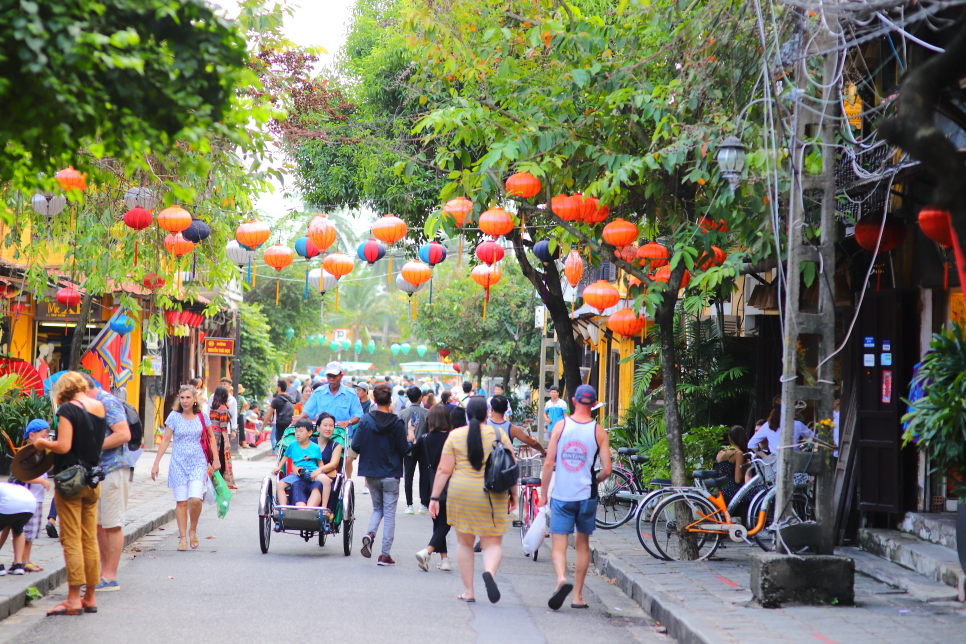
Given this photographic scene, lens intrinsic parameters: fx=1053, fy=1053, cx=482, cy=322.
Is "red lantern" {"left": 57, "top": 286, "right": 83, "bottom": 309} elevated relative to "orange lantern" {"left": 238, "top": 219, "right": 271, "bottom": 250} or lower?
lower

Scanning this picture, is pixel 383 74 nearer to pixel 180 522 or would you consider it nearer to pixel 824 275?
pixel 180 522

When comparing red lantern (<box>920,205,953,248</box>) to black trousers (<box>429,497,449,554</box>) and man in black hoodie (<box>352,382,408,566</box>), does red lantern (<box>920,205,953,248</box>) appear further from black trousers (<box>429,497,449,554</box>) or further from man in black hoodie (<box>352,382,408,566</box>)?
man in black hoodie (<box>352,382,408,566</box>)

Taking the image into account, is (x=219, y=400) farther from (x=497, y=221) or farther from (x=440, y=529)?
(x=440, y=529)

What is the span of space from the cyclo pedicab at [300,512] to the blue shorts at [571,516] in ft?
10.1

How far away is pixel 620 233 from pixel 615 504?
5121 mm

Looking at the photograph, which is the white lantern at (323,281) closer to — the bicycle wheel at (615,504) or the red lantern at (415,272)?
the red lantern at (415,272)

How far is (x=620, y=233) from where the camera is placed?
11414 mm

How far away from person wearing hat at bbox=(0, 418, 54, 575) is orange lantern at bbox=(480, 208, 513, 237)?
5137 millimetres

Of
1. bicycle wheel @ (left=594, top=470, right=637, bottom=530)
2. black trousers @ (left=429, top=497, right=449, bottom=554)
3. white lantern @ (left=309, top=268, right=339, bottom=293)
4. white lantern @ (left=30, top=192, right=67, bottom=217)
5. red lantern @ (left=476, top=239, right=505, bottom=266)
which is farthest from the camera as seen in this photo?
white lantern @ (left=309, top=268, right=339, bottom=293)

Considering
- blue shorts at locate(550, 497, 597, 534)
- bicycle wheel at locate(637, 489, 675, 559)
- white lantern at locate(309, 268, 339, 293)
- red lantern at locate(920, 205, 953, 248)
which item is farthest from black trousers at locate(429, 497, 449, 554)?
white lantern at locate(309, 268, 339, 293)

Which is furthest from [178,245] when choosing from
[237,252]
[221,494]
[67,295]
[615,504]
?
[615,504]

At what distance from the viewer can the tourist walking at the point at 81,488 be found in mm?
7879

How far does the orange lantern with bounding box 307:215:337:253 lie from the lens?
14955 millimetres

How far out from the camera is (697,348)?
17.8m
